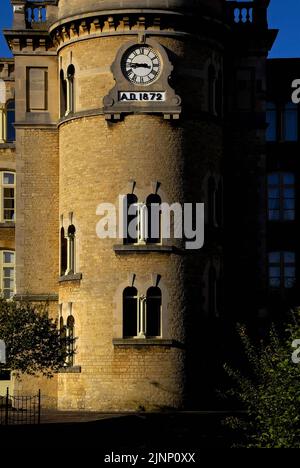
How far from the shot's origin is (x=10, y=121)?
42688mm

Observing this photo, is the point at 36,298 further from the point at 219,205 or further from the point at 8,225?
the point at 219,205

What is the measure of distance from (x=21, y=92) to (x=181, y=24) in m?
6.44

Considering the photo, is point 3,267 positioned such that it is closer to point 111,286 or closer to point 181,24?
point 111,286

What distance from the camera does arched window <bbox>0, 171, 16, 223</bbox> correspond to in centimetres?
4156

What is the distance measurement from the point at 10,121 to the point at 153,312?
448 inches

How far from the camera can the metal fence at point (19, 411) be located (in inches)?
1257

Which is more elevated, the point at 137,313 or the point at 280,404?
the point at 137,313

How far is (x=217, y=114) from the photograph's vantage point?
3747cm

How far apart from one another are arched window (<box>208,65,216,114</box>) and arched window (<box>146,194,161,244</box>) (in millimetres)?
3828

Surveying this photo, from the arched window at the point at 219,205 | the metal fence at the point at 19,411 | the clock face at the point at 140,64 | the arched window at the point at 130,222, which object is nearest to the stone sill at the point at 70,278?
the arched window at the point at 130,222

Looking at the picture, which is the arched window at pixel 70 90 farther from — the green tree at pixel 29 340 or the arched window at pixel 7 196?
the green tree at pixel 29 340

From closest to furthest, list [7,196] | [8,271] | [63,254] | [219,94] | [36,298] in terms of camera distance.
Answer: [63,254] < [219,94] < [36,298] < [8,271] < [7,196]

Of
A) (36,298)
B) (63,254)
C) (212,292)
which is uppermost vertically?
(63,254)

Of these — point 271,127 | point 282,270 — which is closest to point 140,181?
point 271,127
